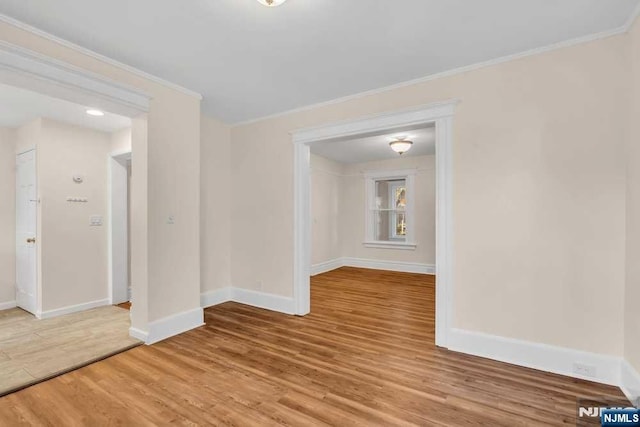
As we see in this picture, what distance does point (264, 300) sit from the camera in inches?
161

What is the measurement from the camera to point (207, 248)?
4176 millimetres

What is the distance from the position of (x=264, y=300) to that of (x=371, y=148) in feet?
11.8

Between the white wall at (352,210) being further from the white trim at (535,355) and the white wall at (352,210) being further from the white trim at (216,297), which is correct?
the white trim at (535,355)

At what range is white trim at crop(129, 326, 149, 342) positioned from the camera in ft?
9.68

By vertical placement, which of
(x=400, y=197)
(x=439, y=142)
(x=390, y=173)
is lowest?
(x=400, y=197)

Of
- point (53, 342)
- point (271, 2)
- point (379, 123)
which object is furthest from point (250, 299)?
point (271, 2)

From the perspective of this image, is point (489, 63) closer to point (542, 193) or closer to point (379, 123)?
point (379, 123)

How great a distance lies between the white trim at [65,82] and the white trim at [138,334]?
2180 mm

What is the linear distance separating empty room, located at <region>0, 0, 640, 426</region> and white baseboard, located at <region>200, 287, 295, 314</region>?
8 centimetres

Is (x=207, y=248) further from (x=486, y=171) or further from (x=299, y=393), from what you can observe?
(x=486, y=171)

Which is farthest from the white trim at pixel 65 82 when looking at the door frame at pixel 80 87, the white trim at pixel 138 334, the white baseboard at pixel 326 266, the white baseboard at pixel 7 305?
the white baseboard at pixel 326 266

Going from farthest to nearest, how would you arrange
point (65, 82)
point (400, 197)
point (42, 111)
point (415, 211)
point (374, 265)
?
point (400, 197) < point (374, 265) < point (415, 211) < point (42, 111) < point (65, 82)

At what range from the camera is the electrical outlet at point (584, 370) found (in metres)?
2.25

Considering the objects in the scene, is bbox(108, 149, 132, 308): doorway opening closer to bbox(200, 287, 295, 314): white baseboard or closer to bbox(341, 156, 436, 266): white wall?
bbox(200, 287, 295, 314): white baseboard
